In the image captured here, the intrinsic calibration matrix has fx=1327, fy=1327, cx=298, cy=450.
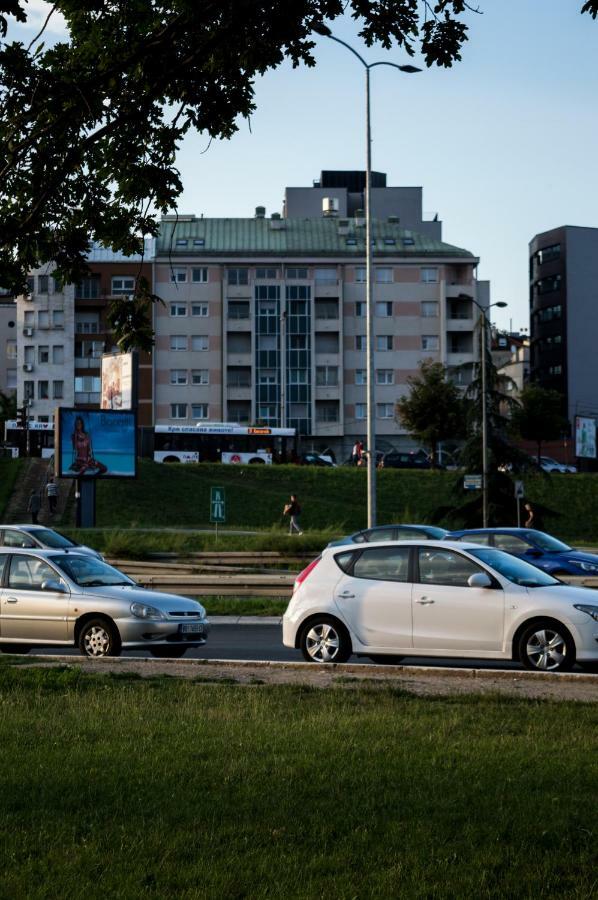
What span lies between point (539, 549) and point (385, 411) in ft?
256

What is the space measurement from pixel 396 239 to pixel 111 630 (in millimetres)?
94107

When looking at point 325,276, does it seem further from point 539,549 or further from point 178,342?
point 539,549

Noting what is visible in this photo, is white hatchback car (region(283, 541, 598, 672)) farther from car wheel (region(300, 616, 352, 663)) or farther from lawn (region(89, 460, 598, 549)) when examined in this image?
lawn (region(89, 460, 598, 549))

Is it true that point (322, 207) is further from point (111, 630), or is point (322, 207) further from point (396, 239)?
point (111, 630)

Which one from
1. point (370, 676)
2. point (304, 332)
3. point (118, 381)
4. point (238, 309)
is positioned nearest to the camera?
point (370, 676)

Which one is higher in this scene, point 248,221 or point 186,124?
point 248,221

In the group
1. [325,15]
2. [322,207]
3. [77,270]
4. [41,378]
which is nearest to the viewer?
[325,15]

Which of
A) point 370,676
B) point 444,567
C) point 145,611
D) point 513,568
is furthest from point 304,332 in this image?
point 370,676

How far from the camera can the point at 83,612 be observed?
16875mm

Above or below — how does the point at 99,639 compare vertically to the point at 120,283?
below

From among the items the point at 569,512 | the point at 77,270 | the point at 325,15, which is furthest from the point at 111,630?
the point at 569,512

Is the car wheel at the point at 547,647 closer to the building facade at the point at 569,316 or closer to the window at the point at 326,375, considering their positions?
the window at the point at 326,375

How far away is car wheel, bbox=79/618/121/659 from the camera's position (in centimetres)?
1664

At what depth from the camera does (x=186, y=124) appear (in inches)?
408
